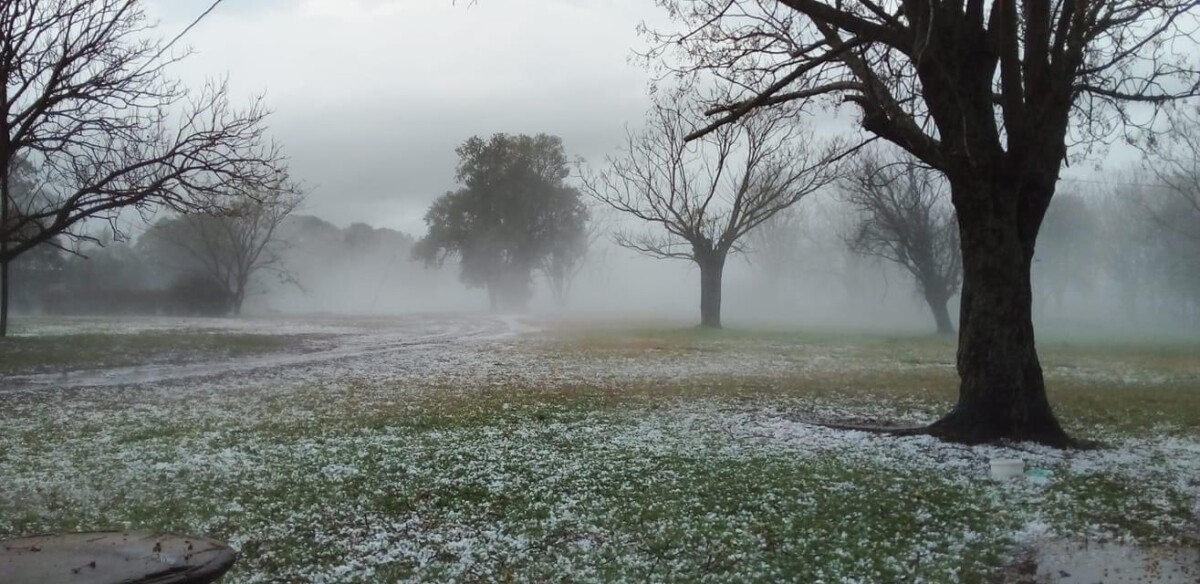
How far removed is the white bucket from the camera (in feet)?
27.1

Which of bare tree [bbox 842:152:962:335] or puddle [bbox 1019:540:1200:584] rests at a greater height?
bare tree [bbox 842:152:962:335]

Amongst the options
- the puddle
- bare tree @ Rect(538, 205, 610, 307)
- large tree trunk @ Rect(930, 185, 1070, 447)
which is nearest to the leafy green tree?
bare tree @ Rect(538, 205, 610, 307)

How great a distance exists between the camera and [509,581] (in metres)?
5.97

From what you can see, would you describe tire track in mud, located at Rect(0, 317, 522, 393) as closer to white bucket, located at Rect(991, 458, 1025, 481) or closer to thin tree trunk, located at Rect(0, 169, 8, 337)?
thin tree trunk, located at Rect(0, 169, 8, 337)

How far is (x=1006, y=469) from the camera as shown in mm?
8258

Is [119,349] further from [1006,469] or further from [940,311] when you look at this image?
[940,311]

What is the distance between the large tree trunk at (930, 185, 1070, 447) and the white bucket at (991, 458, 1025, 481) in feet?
4.82

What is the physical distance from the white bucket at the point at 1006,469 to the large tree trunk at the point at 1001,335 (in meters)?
1.47

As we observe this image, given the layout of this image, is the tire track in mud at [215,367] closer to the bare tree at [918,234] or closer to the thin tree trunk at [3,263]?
the thin tree trunk at [3,263]

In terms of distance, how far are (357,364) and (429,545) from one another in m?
15.3

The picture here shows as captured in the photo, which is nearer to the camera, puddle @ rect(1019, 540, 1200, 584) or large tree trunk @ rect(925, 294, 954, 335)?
puddle @ rect(1019, 540, 1200, 584)

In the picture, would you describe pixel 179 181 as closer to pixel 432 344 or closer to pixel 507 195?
pixel 432 344

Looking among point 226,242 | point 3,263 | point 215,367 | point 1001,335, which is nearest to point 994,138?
point 1001,335

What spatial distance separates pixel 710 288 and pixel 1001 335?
2926cm
